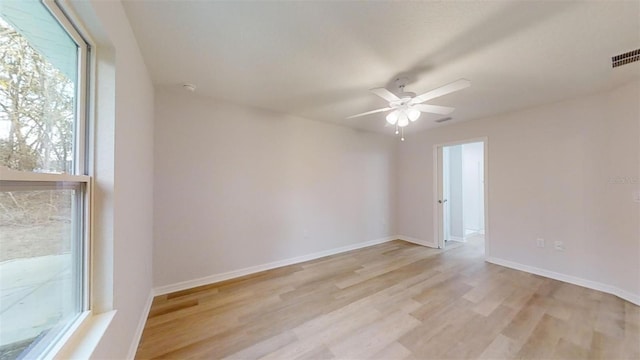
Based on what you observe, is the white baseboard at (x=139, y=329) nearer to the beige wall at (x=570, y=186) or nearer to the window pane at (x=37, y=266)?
the window pane at (x=37, y=266)

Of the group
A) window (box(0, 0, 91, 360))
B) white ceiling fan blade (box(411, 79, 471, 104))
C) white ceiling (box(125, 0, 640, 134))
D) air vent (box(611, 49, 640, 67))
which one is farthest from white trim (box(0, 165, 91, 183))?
air vent (box(611, 49, 640, 67))

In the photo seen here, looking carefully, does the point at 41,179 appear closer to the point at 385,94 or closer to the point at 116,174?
the point at 116,174

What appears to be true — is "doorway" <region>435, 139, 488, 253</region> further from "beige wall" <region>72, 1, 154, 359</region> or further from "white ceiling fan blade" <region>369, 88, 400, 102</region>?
"beige wall" <region>72, 1, 154, 359</region>

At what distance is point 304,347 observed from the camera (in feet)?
5.69

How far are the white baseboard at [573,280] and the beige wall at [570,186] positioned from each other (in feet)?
0.13

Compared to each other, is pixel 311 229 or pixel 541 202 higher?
pixel 541 202

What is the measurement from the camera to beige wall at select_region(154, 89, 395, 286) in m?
2.60

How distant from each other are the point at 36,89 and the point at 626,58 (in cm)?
392

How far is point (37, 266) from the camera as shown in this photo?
2.89 feet

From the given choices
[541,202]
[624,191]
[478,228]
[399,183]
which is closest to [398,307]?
[541,202]

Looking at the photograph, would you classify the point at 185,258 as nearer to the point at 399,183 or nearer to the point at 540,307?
the point at 540,307

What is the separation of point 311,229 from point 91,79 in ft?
10.1

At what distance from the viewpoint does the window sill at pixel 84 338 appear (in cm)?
94

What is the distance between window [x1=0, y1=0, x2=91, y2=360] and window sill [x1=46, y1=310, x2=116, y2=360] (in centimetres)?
3
